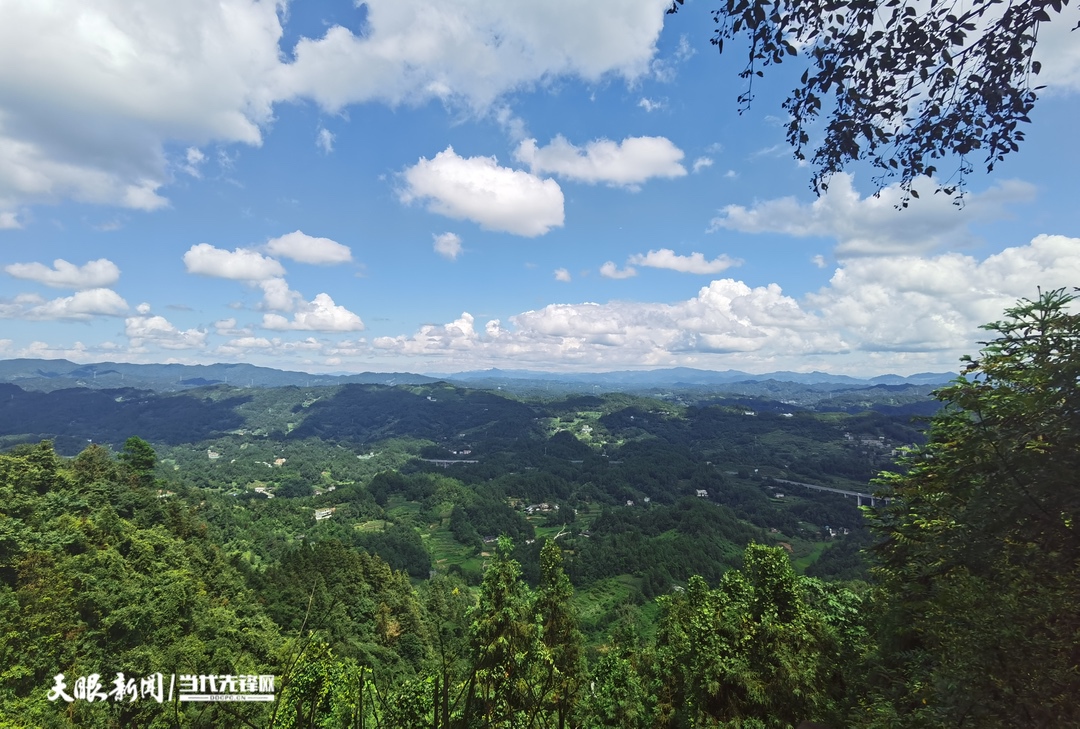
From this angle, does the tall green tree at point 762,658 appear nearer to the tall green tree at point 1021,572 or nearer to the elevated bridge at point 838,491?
the tall green tree at point 1021,572

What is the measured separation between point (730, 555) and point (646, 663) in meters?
89.4

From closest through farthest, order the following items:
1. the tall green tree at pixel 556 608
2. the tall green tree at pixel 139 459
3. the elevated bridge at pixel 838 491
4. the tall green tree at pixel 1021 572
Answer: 1. the tall green tree at pixel 1021 572
2. the tall green tree at pixel 556 608
3. the tall green tree at pixel 139 459
4. the elevated bridge at pixel 838 491

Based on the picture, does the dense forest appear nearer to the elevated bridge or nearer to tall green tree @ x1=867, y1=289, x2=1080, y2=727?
tall green tree @ x1=867, y1=289, x2=1080, y2=727

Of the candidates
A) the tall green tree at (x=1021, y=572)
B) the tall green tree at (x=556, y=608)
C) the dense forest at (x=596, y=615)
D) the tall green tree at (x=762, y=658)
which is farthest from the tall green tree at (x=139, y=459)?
the tall green tree at (x=1021, y=572)

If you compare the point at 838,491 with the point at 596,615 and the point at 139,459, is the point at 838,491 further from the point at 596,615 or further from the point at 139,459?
the point at 139,459

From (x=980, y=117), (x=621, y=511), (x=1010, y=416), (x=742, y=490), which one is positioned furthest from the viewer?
(x=742, y=490)

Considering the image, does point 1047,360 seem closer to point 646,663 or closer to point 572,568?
point 646,663

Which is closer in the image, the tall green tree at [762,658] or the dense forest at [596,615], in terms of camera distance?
the dense forest at [596,615]

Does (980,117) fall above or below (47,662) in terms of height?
above

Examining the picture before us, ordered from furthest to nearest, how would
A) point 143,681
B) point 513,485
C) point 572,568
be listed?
1. point 513,485
2. point 572,568
3. point 143,681

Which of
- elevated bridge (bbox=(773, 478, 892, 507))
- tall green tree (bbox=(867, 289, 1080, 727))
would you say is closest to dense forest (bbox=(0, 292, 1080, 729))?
tall green tree (bbox=(867, 289, 1080, 727))

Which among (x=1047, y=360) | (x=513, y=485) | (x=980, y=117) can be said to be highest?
(x=980, y=117)

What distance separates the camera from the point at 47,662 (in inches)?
939

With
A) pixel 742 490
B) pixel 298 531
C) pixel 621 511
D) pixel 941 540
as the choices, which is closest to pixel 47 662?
pixel 941 540
